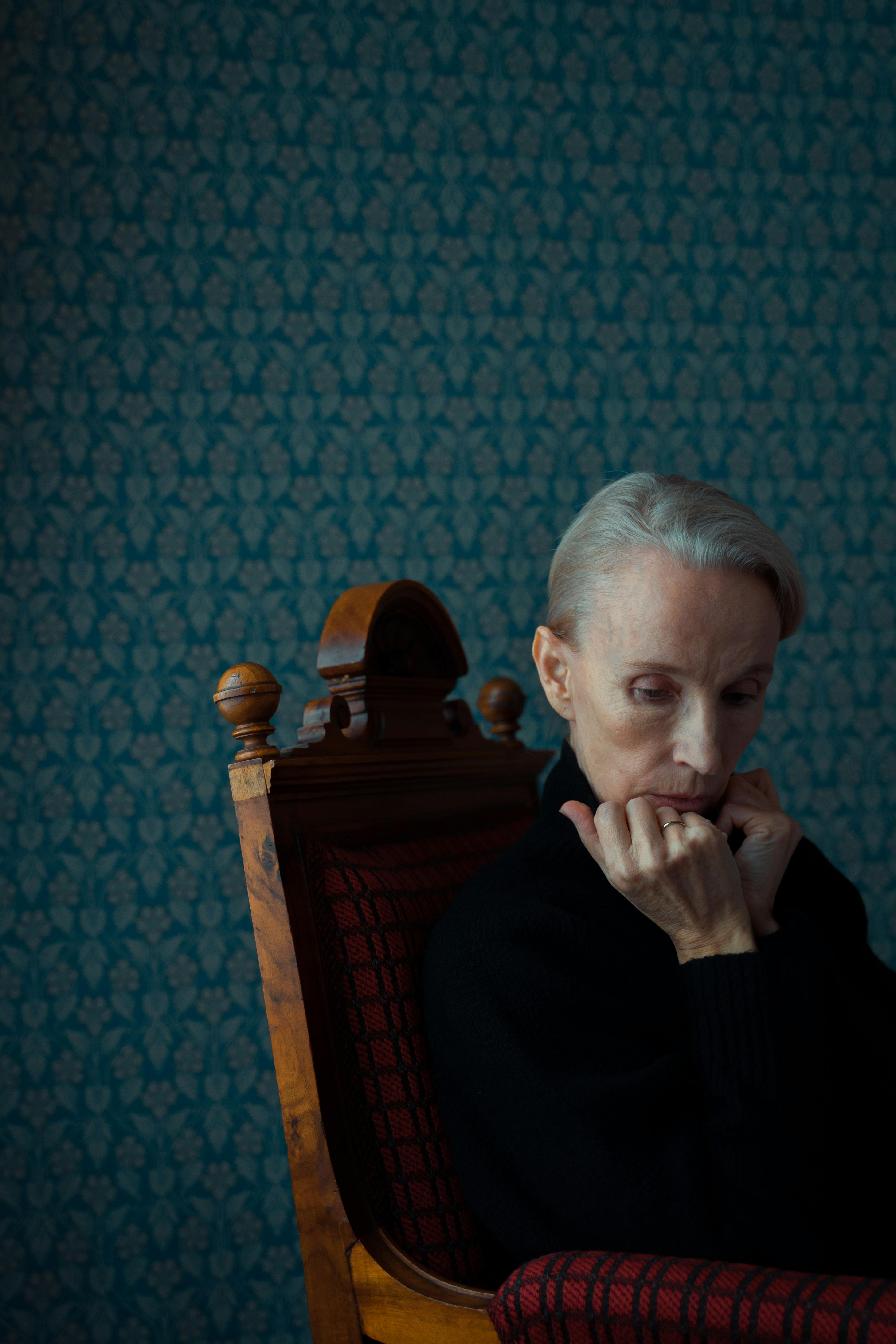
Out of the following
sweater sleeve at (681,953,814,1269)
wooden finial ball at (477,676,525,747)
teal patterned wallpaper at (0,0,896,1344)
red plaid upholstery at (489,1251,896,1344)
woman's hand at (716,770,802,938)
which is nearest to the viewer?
red plaid upholstery at (489,1251,896,1344)

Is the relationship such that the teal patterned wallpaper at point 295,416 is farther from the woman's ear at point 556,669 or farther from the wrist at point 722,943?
the wrist at point 722,943

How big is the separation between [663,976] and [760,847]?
0.19 meters

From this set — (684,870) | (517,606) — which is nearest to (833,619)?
(517,606)

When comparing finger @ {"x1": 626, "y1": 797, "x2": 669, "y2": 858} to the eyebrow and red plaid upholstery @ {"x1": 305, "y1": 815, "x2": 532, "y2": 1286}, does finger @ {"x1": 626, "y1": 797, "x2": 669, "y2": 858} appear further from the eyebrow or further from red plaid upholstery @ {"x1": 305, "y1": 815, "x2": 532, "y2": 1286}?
red plaid upholstery @ {"x1": 305, "y1": 815, "x2": 532, "y2": 1286}

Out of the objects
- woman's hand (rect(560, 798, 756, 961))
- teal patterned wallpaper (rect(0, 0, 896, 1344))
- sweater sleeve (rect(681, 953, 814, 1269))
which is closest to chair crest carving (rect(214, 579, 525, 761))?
woman's hand (rect(560, 798, 756, 961))

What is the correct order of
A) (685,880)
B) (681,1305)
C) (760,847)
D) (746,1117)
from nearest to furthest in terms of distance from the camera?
(681,1305), (746,1117), (685,880), (760,847)

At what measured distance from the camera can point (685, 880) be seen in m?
0.99

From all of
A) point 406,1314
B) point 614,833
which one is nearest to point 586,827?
point 614,833

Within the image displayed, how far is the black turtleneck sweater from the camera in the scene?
87 centimetres

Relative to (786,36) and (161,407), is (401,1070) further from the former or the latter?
(786,36)

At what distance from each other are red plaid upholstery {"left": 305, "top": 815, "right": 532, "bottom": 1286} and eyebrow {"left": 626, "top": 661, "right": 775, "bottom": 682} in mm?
382

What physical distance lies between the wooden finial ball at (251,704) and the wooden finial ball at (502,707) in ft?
2.43

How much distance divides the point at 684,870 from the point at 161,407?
1725mm

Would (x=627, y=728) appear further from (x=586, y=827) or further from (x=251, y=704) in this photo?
(x=251, y=704)
